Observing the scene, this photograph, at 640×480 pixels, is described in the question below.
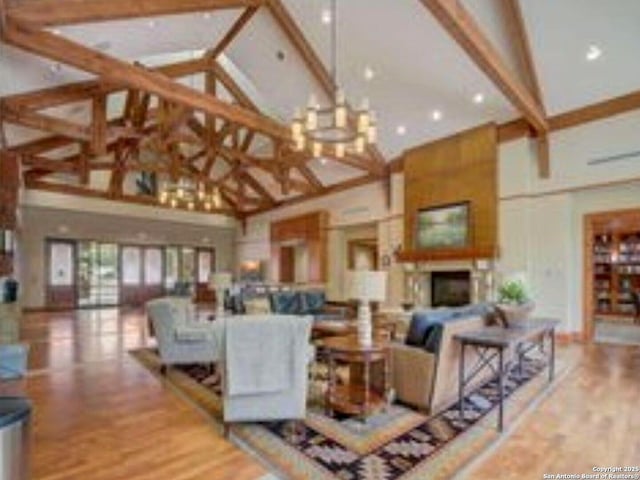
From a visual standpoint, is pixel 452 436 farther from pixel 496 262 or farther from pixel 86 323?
pixel 86 323

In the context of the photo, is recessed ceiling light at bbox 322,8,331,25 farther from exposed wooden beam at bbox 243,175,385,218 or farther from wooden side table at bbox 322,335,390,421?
wooden side table at bbox 322,335,390,421

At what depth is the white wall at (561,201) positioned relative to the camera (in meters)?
6.97

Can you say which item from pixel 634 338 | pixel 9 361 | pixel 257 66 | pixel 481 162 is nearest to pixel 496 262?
pixel 481 162

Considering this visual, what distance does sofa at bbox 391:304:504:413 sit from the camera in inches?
149

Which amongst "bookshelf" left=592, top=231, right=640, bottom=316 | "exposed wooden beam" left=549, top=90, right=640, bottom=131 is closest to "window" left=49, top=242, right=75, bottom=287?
"exposed wooden beam" left=549, top=90, right=640, bottom=131

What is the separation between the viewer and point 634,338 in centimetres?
801

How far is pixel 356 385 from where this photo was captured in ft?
13.8

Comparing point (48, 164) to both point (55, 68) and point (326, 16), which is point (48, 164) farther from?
point (326, 16)

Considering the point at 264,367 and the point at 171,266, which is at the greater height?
the point at 171,266

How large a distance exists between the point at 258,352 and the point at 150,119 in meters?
8.88

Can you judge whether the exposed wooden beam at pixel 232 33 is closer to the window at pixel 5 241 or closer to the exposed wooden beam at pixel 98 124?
the exposed wooden beam at pixel 98 124

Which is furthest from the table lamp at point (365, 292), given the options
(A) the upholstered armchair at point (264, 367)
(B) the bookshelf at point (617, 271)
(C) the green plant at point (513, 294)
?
(B) the bookshelf at point (617, 271)

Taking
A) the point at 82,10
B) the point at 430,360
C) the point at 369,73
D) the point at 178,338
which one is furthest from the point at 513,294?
the point at 82,10

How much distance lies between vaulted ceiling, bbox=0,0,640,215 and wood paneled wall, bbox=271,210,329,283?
1.92 metres
